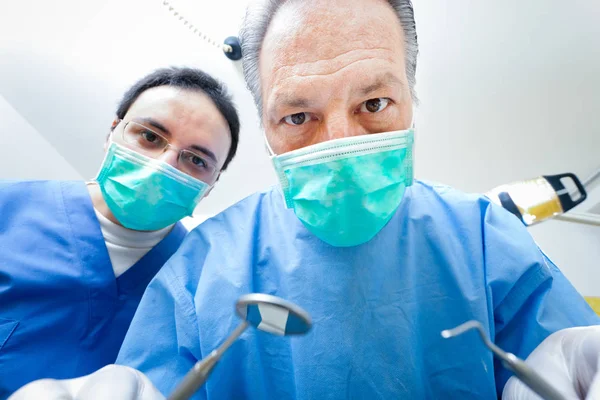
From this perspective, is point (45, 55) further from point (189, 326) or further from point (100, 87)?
point (189, 326)

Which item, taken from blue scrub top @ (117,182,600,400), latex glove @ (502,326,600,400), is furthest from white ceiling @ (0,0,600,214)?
latex glove @ (502,326,600,400)

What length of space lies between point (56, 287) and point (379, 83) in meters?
1.09

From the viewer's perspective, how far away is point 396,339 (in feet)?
2.19

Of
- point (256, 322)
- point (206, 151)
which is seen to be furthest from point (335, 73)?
point (206, 151)

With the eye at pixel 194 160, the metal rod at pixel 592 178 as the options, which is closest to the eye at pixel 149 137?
the eye at pixel 194 160

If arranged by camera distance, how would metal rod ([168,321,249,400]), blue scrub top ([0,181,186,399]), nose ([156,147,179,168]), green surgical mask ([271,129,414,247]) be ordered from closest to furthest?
1. metal rod ([168,321,249,400])
2. green surgical mask ([271,129,414,247])
3. blue scrub top ([0,181,186,399])
4. nose ([156,147,179,168])

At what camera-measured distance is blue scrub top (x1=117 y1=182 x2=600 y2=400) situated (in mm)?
649

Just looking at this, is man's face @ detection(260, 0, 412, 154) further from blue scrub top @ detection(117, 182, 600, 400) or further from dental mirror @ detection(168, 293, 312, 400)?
dental mirror @ detection(168, 293, 312, 400)

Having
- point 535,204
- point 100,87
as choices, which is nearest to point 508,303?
point 535,204

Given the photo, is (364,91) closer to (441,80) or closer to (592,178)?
(441,80)

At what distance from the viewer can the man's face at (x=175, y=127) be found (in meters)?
1.04

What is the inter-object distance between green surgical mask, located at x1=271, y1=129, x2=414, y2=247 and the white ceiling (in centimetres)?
85

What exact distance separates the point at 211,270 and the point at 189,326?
0.13m

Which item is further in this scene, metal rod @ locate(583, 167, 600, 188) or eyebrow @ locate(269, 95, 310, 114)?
metal rod @ locate(583, 167, 600, 188)
